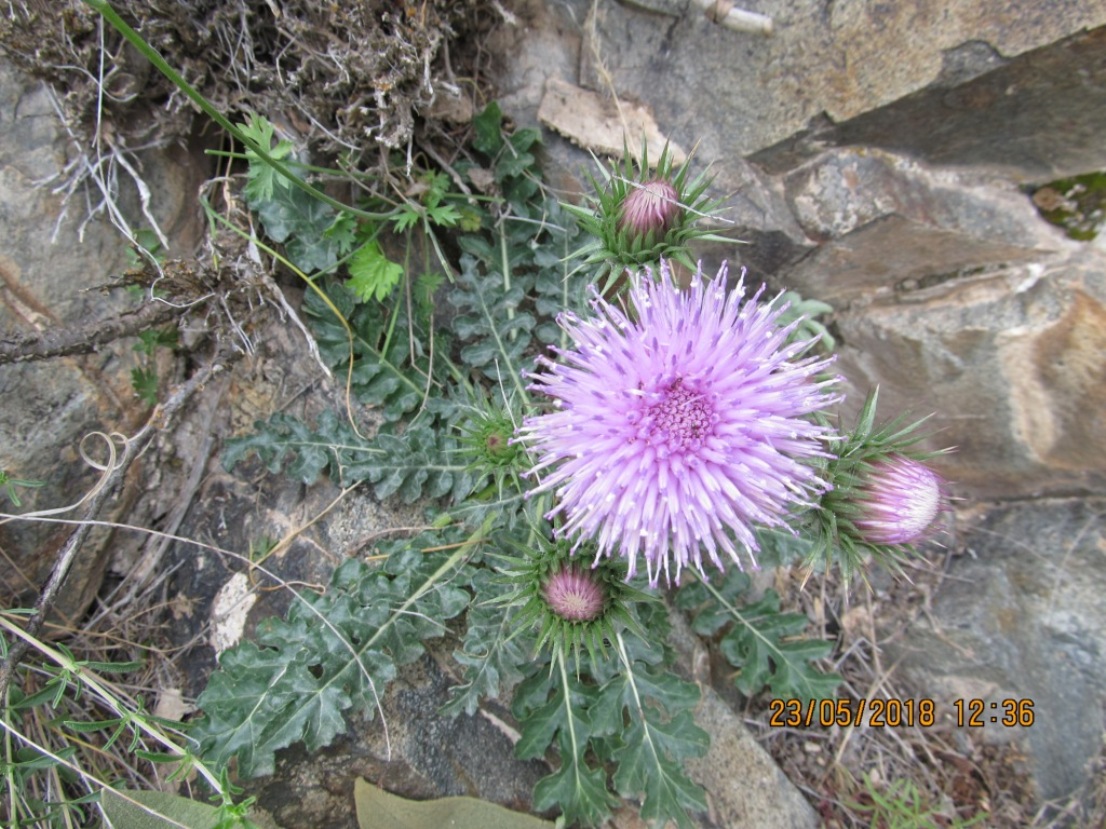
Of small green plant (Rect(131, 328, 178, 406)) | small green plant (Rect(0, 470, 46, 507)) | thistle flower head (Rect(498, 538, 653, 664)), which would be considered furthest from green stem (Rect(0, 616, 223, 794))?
thistle flower head (Rect(498, 538, 653, 664))

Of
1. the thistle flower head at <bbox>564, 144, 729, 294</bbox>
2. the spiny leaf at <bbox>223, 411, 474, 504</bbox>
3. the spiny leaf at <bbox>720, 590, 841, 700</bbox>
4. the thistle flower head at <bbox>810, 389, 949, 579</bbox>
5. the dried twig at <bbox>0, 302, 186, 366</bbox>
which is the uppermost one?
the thistle flower head at <bbox>564, 144, 729, 294</bbox>

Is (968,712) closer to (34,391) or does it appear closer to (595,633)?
(595,633)

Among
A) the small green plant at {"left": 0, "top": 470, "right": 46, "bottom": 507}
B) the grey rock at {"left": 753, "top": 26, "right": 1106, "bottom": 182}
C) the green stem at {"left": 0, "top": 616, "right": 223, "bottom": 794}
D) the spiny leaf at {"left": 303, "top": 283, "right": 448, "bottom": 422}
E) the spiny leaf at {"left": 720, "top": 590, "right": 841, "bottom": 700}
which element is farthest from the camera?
the spiny leaf at {"left": 720, "top": 590, "right": 841, "bottom": 700}

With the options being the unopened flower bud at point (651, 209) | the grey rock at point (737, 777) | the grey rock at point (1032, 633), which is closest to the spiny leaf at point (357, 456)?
the unopened flower bud at point (651, 209)

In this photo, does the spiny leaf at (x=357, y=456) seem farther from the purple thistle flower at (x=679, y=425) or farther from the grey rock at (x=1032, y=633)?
the grey rock at (x=1032, y=633)

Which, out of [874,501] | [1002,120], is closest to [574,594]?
[874,501]

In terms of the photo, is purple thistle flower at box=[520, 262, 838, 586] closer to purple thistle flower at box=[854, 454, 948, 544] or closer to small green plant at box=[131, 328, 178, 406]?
purple thistle flower at box=[854, 454, 948, 544]
